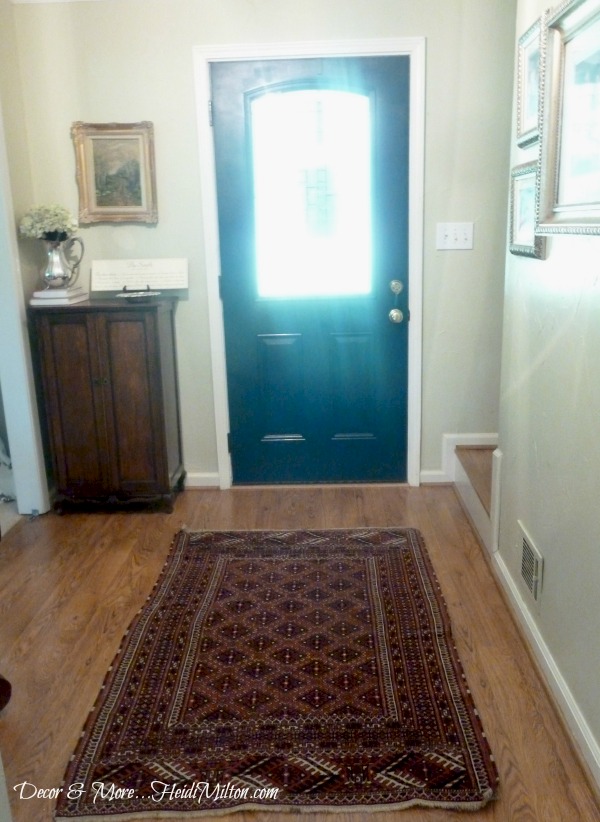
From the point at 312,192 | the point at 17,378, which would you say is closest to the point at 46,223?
the point at 17,378

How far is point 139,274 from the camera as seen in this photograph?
336 centimetres

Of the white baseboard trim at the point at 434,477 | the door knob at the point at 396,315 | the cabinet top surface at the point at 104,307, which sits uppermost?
the cabinet top surface at the point at 104,307

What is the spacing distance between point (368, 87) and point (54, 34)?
1.44 meters

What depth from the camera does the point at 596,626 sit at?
163 cm

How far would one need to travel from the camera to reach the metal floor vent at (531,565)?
210 centimetres

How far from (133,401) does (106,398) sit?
4.8 inches

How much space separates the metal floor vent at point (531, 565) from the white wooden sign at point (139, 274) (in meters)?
1.97

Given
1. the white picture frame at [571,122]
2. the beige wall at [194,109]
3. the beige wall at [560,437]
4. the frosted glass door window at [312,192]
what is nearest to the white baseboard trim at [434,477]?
the beige wall at [194,109]

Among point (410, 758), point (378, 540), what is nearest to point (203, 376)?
point (378, 540)

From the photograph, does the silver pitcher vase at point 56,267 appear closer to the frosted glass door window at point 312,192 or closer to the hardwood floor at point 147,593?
the frosted glass door window at point 312,192

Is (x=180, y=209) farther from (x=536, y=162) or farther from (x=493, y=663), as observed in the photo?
(x=493, y=663)

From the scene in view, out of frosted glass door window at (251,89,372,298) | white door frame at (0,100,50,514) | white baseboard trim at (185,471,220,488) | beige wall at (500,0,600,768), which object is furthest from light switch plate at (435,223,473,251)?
white door frame at (0,100,50,514)

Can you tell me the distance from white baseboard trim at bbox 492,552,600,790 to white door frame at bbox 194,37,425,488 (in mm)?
1157

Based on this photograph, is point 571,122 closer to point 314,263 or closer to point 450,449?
point 314,263
